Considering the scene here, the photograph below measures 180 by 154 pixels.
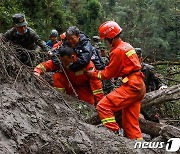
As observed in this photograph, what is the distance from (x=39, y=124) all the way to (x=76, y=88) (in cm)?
237

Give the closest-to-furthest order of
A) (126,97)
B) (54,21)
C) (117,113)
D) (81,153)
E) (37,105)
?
(81,153) < (37,105) < (126,97) < (117,113) < (54,21)

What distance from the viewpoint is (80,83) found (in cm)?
577

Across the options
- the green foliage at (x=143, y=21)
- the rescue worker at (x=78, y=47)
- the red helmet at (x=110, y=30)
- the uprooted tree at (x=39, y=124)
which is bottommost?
the green foliage at (x=143, y=21)

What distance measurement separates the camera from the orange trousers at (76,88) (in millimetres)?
5750

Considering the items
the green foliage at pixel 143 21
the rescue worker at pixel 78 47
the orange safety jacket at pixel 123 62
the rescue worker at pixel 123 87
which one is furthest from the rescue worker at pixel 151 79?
the green foliage at pixel 143 21

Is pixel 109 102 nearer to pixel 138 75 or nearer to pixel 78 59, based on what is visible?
pixel 138 75

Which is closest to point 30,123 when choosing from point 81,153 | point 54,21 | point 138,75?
point 81,153

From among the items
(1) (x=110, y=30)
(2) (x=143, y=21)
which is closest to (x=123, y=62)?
(1) (x=110, y=30)

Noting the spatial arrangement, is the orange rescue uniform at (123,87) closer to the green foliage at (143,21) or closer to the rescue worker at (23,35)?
the rescue worker at (23,35)

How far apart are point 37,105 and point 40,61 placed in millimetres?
1902

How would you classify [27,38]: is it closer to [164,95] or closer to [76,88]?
[76,88]

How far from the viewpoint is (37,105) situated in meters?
4.07

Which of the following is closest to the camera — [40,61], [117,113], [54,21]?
[117,113]

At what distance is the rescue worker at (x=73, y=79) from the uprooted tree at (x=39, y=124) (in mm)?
753
